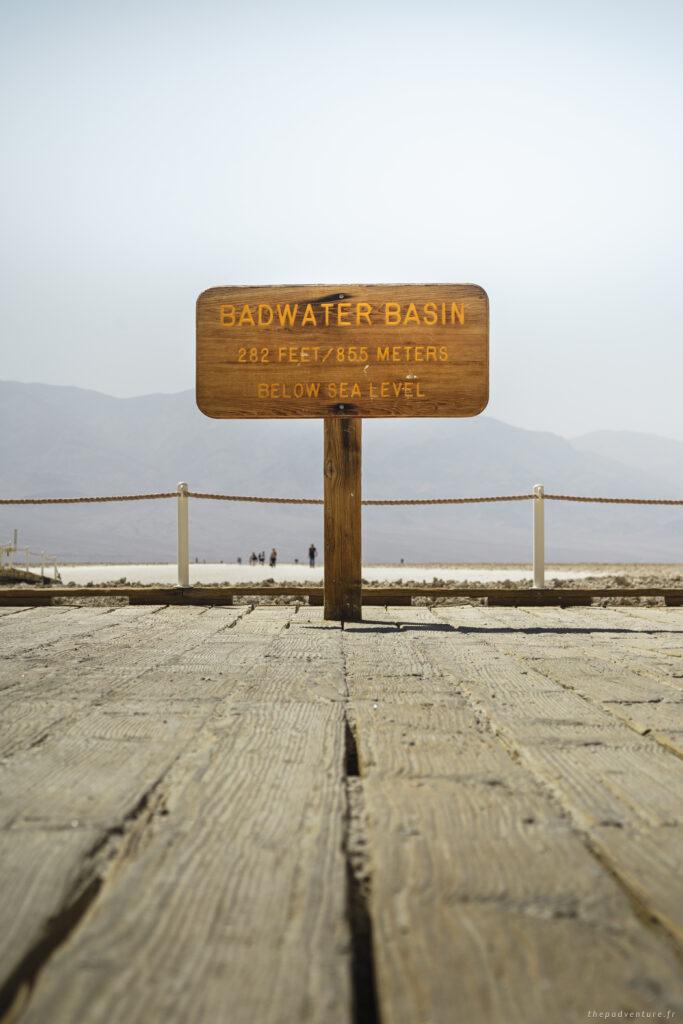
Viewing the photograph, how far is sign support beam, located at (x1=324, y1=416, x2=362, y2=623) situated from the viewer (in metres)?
5.43

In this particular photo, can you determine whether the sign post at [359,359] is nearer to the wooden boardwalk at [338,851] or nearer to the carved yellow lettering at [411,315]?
the carved yellow lettering at [411,315]

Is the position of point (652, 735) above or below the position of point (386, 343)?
below

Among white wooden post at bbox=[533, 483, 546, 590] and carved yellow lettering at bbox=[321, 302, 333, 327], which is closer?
carved yellow lettering at bbox=[321, 302, 333, 327]

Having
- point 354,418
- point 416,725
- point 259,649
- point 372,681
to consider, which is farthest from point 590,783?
point 354,418

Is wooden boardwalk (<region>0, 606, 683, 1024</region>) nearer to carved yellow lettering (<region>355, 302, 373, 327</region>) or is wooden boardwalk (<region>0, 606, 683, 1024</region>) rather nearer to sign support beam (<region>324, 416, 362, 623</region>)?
sign support beam (<region>324, 416, 362, 623</region>)

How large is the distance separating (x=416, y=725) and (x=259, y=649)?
1.72 metres

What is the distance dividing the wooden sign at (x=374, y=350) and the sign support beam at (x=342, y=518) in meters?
0.15

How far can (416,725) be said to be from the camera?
2328 mm

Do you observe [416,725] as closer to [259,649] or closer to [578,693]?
[578,693]

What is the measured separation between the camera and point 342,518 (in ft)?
17.9

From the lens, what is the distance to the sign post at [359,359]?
5.44m

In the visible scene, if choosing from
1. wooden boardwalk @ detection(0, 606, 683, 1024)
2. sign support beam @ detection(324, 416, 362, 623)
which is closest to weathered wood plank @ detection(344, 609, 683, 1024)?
wooden boardwalk @ detection(0, 606, 683, 1024)

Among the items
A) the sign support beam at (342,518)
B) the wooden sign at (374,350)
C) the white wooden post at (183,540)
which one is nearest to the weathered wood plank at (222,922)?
the sign support beam at (342,518)

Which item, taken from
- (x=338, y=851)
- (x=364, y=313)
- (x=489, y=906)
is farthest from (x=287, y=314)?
(x=489, y=906)
